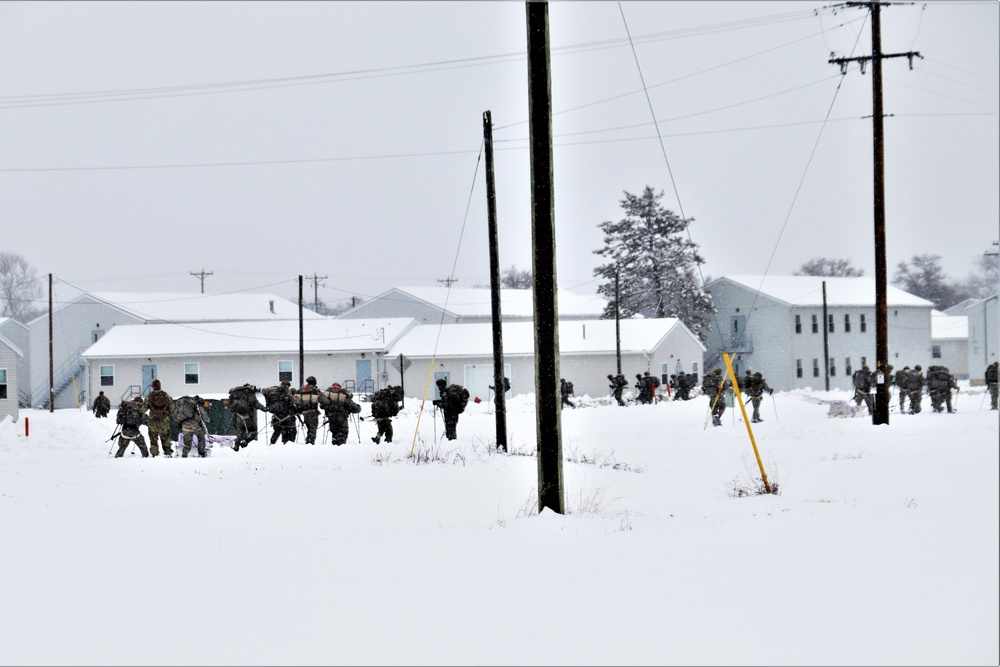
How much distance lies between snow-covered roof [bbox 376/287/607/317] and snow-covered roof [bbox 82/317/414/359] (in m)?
4.03

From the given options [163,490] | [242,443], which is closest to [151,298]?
[242,443]

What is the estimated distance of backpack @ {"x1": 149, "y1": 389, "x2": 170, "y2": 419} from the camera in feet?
64.5

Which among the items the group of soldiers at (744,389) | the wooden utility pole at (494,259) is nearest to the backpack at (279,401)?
the wooden utility pole at (494,259)

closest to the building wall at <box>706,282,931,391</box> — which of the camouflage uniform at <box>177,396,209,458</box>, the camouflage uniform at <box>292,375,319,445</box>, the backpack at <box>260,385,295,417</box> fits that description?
the camouflage uniform at <box>292,375,319,445</box>

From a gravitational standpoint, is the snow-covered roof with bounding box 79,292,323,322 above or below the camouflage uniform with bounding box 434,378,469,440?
above

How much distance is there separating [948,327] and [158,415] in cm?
5810

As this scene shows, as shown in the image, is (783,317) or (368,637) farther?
(783,317)

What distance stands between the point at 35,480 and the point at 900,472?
13302mm

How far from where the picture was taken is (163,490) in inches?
565

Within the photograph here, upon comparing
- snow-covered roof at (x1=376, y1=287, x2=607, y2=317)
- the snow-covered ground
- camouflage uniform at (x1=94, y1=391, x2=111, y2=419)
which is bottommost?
the snow-covered ground

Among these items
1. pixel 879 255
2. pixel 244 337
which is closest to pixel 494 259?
pixel 879 255

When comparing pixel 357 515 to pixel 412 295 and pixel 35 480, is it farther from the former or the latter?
pixel 412 295

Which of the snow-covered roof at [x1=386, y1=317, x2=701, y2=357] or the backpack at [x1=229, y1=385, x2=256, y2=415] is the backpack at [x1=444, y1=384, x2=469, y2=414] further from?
the snow-covered roof at [x1=386, y1=317, x2=701, y2=357]

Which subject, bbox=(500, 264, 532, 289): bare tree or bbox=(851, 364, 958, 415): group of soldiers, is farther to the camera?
bbox=(500, 264, 532, 289): bare tree
